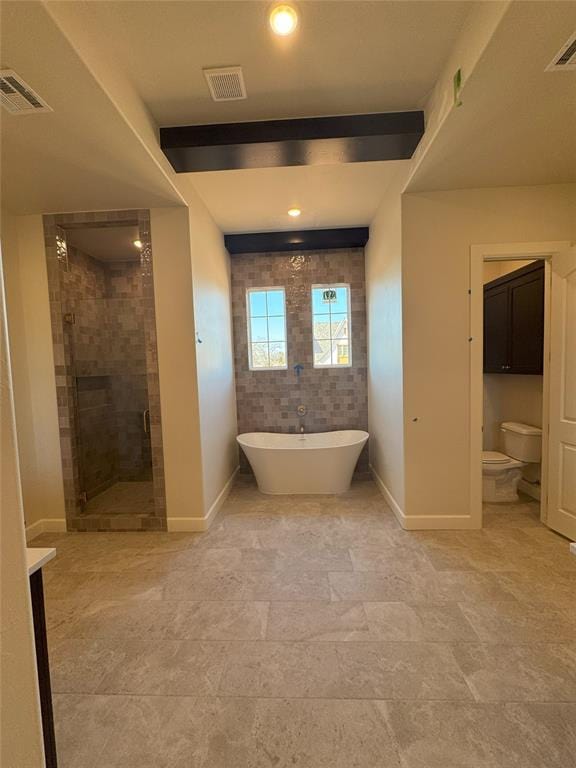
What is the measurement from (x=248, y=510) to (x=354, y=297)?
2.76m

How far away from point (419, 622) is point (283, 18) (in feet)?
9.38

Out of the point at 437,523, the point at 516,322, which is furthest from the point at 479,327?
the point at 437,523

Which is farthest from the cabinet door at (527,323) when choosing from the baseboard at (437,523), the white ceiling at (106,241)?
the white ceiling at (106,241)

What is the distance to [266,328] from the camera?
13.4ft

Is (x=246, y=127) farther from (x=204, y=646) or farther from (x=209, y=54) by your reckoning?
(x=204, y=646)

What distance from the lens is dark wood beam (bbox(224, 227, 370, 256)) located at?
3633 mm

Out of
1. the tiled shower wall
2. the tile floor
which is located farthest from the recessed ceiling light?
the tile floor

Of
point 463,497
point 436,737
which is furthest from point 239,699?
point 463,497

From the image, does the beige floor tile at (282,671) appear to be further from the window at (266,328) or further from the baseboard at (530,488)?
the window at (266,328)

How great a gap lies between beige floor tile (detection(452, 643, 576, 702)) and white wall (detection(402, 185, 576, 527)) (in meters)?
1.09

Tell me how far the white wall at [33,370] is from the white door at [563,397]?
4.08 meters

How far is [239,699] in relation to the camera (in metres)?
1.26

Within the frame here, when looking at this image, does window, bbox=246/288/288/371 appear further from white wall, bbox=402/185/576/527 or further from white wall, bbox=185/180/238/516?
white wall, bbox=402/185/576/527

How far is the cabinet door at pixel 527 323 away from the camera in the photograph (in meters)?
2.75
